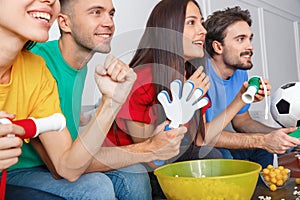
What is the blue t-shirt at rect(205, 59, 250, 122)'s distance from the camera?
158 centimetres

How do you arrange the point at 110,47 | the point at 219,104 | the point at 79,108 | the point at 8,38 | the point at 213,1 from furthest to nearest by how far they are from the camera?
1. the point at 213,1
2. the point at 219,104
3. the point at 79,108
4. the point at 110,47
5. the point at 8,38

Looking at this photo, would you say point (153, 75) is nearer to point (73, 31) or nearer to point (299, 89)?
point (73, 31)

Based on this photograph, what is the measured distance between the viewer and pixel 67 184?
90 centimetres

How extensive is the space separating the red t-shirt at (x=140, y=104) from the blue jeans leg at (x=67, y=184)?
0.72ft

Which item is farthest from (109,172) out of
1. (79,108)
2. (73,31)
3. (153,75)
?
(73,31)

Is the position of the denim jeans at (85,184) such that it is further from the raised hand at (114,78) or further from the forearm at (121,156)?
the raised hand at (114,78)

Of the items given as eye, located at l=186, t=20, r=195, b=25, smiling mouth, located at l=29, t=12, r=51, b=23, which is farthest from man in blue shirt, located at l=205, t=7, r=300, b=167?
smiling mouth, located at l=29, t=12, r=51, b=23

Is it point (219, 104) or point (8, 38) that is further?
point (219, 104)

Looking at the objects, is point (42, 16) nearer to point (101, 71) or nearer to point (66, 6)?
point (101, 71)

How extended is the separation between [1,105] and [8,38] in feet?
0.50

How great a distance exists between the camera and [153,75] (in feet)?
3.95

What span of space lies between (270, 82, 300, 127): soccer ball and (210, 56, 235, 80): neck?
0.77 feet

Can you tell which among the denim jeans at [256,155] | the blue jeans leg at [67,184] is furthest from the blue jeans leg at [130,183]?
the denim jeans at [256,155]

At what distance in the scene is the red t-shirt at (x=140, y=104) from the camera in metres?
1.12
